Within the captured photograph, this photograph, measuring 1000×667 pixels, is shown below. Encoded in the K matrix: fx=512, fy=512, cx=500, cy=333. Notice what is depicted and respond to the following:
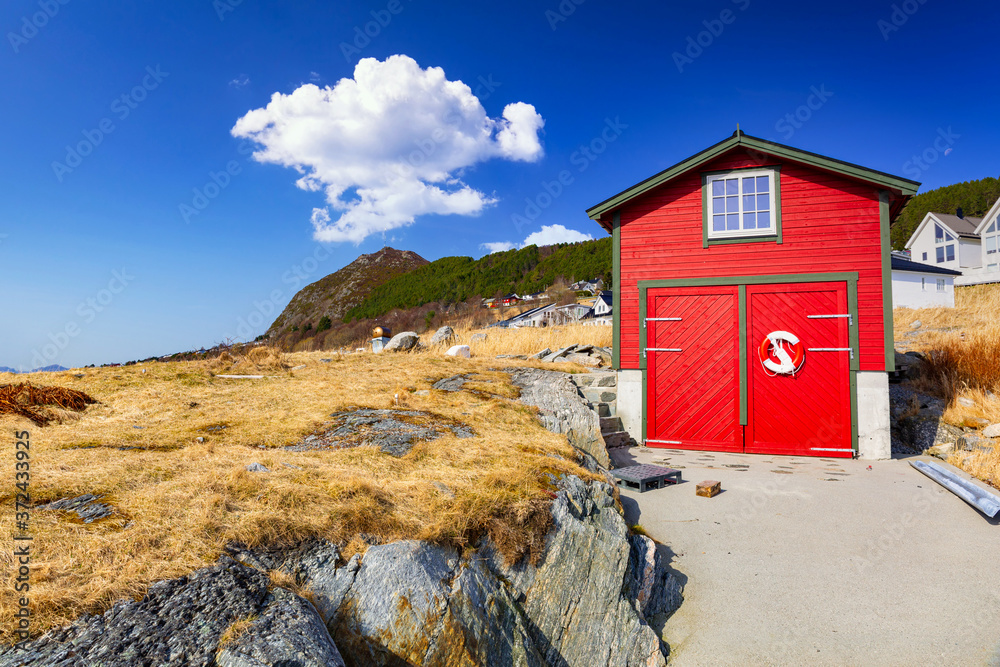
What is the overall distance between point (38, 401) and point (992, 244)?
5527cm

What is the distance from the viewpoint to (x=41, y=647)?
222 centimetres

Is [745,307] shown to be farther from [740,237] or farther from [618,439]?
[618,439]

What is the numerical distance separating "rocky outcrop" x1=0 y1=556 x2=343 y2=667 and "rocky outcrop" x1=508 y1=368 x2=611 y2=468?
5674mm

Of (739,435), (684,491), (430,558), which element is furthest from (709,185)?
(430,558)

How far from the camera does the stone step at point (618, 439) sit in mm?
10211

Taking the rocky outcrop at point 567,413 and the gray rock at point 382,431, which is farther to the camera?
the rocky outcrop at point 567,413

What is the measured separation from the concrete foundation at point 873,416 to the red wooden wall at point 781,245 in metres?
0.22

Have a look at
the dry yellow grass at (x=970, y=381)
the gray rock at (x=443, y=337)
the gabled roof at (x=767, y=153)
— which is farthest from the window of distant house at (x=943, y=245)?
the gray rock at (x=443, y=337)

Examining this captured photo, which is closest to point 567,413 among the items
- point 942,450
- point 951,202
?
point 942,450

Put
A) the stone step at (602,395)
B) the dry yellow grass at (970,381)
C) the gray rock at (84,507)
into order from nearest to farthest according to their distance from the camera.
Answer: the gray rock at (84,507)
the dry yellow grass at (970,381)
the stone step at (602,395)

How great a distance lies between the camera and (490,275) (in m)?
72.2

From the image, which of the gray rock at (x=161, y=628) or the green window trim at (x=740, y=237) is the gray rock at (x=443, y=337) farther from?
the gray rock at (x=161, y=628)

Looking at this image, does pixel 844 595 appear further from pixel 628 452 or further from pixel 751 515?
pixel 628 452

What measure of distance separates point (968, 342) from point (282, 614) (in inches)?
608
